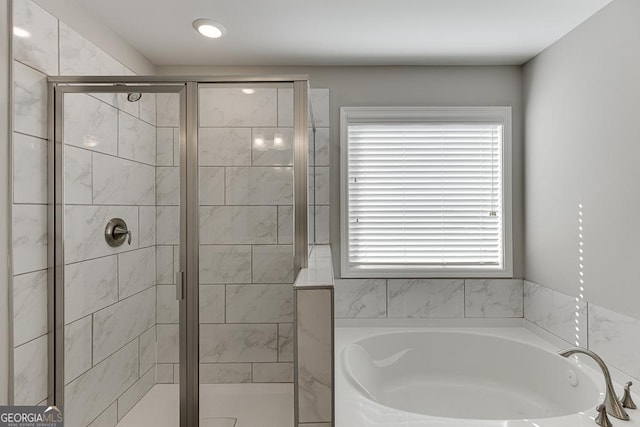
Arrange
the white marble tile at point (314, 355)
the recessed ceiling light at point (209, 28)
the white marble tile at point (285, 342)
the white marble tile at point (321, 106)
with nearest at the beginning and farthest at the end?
the white marble tile at point (314, 355), the white marble tile at point (285, 342), the recessed ceiling light at point (209, 28), the white marble tile at point (321, 106)

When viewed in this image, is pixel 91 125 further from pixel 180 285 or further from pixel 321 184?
pixel 321 184

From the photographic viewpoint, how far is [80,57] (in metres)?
1.80

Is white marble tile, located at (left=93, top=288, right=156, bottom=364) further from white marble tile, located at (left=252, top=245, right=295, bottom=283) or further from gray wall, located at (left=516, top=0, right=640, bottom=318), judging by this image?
gray wall, located at (left=516, top=0, right=640, bottom=318)

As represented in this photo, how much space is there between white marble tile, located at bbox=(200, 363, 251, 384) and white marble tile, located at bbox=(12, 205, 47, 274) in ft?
2.77

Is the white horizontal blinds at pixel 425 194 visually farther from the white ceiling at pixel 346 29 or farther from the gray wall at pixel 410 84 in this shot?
the white ceiling at pixel 346 29

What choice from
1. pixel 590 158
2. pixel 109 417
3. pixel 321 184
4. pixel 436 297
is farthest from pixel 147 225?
pixel 590 158

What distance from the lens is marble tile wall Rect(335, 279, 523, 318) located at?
103 inches

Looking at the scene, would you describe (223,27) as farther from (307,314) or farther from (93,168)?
(307,314)

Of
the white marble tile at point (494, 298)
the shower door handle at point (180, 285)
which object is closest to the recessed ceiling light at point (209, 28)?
the shower door handle at point (180, 285)

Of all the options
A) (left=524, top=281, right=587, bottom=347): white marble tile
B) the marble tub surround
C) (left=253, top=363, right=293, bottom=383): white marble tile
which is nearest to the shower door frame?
(left=253, top=363, right=293, bottom=383): white marble tile

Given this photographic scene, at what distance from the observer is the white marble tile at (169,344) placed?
1.65 metres

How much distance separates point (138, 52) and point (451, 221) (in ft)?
7.87

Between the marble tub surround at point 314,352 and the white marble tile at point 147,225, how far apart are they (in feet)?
2.71

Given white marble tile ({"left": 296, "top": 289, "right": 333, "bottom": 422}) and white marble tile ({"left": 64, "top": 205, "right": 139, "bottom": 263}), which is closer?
white marble tile ({"left": 296, "top": 289, "right": 333, "bottom": 422})
